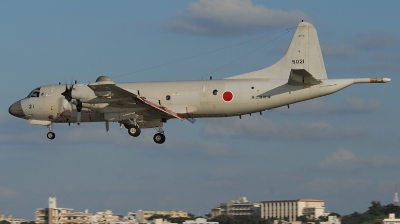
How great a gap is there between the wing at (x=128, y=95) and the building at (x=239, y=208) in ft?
206

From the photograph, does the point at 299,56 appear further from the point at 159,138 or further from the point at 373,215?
the point at 373,215

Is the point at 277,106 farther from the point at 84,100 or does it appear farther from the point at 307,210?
the point at 307,210

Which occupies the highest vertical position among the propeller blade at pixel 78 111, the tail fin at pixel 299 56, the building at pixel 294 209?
the tail fin at pixel 299 56

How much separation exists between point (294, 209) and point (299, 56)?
59.5 metres

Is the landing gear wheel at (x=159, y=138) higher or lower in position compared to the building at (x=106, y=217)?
higher

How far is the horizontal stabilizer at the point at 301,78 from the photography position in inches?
1443

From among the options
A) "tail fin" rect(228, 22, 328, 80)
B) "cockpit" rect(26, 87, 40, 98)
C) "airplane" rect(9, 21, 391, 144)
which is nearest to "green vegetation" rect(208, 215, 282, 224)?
"airplane" rect(9, 21, 391, 144)

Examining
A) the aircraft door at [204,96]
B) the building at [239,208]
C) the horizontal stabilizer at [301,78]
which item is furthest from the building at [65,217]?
the horizontal stabilizer at [301,78]

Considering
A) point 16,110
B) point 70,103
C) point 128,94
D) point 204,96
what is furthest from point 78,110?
point 204,96

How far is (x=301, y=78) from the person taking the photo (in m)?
→ 37.1

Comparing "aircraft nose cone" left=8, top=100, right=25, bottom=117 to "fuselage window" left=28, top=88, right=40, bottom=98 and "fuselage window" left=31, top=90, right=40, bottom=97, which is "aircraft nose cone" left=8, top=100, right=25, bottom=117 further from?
"fuselage window" left=31, top=90, right=40, bottom=97

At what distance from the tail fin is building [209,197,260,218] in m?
62.8

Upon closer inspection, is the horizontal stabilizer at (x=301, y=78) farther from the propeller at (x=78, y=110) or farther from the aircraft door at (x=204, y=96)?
the propeller at (x=78, y=110)

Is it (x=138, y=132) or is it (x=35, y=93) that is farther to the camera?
(x=35, y=93)
